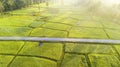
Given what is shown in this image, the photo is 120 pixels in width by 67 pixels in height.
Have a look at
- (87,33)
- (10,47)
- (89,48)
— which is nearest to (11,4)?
(87,33)

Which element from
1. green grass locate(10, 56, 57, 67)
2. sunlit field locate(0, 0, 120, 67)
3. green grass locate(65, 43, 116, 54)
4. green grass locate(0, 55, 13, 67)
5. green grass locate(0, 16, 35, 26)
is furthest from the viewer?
green grass locate(0, 16, 35, 26)

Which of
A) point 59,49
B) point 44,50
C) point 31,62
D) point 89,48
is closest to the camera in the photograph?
point 31,62

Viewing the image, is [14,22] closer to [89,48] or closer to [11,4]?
[11,4]

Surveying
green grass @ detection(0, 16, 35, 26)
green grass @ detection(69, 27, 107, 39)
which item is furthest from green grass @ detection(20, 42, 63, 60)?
green grass @ detection(0, 16, 35, 26)

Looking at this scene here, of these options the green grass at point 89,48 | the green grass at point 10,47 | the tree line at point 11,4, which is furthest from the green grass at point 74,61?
the tree line at point 11,4

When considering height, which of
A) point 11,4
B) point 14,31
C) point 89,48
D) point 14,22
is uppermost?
point 89,48

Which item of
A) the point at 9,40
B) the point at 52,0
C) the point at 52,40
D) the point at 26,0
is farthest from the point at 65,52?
the point at 52,0

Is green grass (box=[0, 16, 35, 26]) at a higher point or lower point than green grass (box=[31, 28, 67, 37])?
lower

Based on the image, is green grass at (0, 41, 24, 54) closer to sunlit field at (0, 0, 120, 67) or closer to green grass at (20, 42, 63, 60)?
sunlit field at (0, 0, 120, 67)

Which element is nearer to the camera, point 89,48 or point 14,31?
point 89,48

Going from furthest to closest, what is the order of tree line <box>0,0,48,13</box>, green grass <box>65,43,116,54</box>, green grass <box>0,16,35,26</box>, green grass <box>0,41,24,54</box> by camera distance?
1. tree line <box>0,0,48,13</box>
2. green grass <box>0,16,35,26</box>
3. green grass <box>65,43,116,54</box>
4. green grass <box>0,41,24,54</box>

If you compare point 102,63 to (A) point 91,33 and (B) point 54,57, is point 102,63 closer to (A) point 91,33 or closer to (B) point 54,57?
(B) point 54,57
